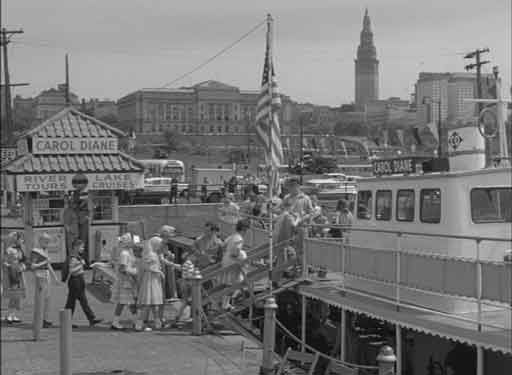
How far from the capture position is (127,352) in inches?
506

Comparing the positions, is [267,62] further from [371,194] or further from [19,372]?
[19,372]

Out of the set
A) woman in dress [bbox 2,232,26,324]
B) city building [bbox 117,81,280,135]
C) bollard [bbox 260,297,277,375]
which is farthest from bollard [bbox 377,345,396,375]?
city building [bbox 117,81,280,135]

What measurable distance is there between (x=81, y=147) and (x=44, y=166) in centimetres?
130

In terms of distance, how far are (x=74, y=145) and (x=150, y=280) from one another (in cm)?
908

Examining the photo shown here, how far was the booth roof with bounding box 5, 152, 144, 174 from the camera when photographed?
21.7 meters

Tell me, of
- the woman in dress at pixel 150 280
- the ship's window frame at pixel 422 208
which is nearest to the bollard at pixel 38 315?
the woman in dress at pixel 150 280

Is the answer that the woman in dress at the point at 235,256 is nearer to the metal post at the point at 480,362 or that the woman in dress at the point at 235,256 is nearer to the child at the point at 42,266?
the child at the point at 42,266

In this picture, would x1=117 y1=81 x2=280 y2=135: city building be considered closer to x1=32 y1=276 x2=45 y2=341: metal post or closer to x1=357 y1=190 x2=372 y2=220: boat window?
x1=32 y1=276 x2=45 y2=341: metal post

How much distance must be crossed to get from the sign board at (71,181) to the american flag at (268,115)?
9837 millimetres

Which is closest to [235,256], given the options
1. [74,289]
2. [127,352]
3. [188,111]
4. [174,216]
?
[74,289]

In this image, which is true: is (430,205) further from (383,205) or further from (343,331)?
(343,331)

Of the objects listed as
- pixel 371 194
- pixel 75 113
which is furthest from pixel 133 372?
pixel 75 113

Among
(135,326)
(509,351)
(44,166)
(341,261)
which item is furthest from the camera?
(44,166)

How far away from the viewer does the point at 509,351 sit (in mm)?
8891
